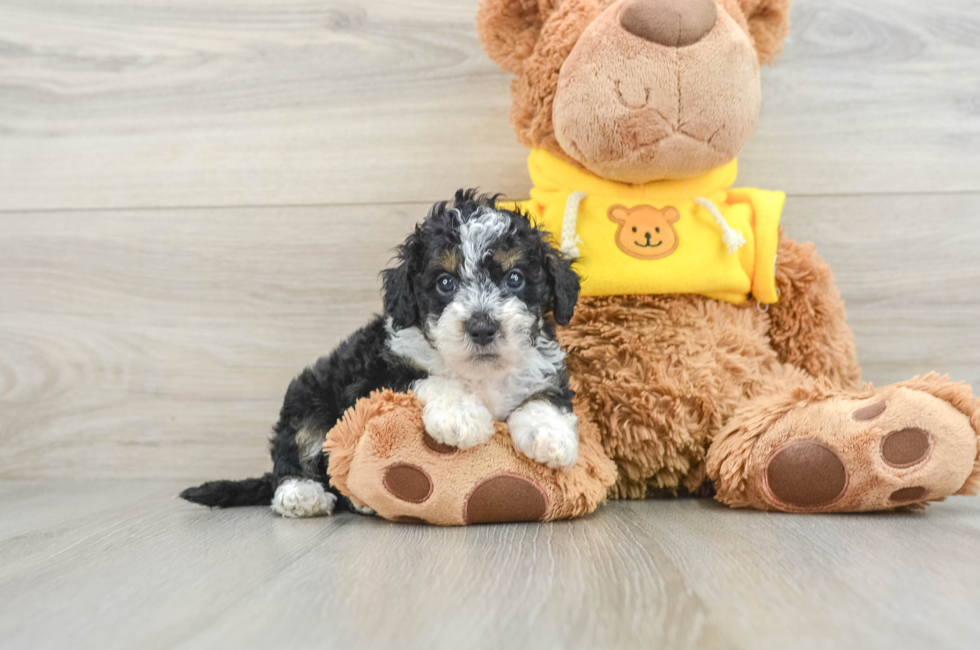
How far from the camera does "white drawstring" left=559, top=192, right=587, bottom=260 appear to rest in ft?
5.52

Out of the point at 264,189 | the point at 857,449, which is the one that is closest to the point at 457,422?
the point at 857,449

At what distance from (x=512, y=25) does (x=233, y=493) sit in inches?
52.4

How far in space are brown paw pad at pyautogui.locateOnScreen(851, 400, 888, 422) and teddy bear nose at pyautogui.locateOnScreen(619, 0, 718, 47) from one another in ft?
2.74

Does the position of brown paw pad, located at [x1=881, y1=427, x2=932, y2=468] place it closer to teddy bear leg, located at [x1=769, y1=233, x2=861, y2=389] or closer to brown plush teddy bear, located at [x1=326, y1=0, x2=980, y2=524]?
brown plush teddy bear, located at [x1=326, y1=0, x2=980, y2=524]

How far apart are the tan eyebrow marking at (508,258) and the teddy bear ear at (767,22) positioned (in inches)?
34.6

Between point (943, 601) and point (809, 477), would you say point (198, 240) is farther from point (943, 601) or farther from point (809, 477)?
point (943, 601)

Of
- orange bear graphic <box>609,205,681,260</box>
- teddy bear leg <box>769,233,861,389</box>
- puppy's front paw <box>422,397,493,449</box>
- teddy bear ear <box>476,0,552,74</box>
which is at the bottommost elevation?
puppy's front paw <box>422,397,493,449</box>

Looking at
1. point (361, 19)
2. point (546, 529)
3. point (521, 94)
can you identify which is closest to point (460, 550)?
point (546, 529)

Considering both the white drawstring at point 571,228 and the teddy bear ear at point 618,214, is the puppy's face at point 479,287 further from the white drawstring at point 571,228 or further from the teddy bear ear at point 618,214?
the teddy bear ear at point 618,214

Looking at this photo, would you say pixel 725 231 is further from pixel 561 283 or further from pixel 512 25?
pixel 512 25

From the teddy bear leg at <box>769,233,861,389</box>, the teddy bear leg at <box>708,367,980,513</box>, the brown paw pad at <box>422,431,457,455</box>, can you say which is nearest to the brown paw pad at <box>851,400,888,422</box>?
the teddy bear leg at <box>708,367,980,513</box>

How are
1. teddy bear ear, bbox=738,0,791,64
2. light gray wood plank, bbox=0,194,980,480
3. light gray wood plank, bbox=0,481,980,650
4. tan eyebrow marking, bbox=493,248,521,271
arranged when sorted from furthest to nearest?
light gray wood plank, bbox=0,194,980,480 → teddy bear ear, bbox=738,0,791,64 → tan eyebrow marking, bbox=493,248,521,271 → light gray wood plank, bbox=0,481,980,650

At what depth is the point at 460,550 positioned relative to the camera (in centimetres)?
125

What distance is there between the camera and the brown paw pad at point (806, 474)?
55.8 inches
